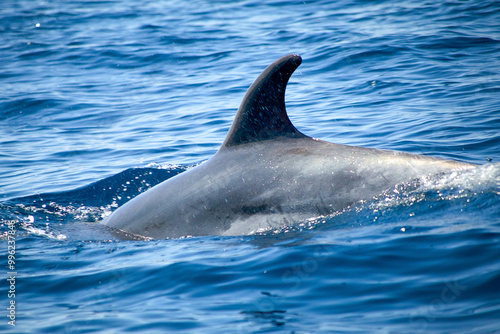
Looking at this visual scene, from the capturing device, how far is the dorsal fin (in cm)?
763

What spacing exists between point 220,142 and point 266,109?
261 inches

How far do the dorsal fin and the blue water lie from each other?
146cm

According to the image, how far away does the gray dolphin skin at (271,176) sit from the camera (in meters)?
7.50

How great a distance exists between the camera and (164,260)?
7.06 meters

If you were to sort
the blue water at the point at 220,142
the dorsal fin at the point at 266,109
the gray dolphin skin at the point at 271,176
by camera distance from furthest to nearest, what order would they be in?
the dorsal fin at the point at 266,109, the gray dolphin skin at the point at 271,176, the blue water at the point at 220,142

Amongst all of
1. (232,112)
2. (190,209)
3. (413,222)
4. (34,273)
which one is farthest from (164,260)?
(232,112)

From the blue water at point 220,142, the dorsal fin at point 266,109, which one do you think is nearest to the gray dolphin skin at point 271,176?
the dorsal fin at point 266,109

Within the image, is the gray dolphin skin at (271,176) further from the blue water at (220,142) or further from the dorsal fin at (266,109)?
the blue water at (220,142)

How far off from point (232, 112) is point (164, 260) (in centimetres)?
1029

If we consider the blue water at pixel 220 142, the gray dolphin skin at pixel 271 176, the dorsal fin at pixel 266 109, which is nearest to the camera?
the blue water at pixel 220 142

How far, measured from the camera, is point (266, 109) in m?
7.85

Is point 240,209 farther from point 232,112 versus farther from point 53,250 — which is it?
point 232,112

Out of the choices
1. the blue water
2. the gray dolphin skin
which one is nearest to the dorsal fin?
the gray dolphin skin

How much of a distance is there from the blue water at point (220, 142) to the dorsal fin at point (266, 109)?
146cm
